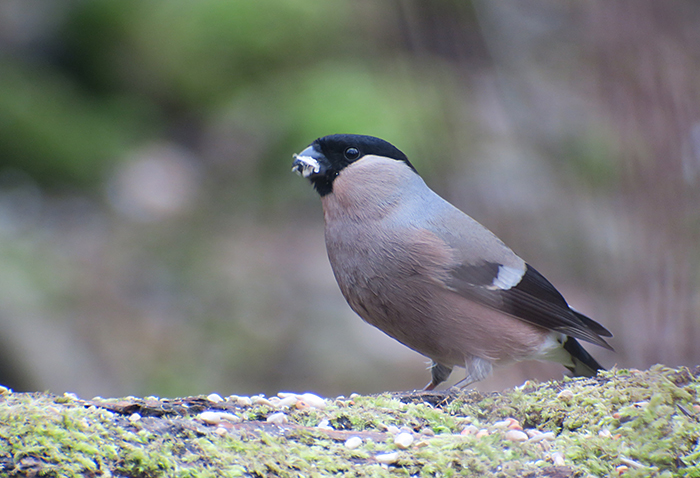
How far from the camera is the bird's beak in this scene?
3.37 meters

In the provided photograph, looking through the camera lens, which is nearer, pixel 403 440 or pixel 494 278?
pixel 403 440

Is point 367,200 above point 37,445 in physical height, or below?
above

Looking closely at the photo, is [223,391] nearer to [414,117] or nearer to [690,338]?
[414,117]

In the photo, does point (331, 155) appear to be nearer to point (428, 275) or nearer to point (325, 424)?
point (428, 275)

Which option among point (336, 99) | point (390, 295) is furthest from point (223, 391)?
point (390, 295)

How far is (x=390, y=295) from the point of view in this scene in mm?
3010

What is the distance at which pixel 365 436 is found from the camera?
205 centimetres

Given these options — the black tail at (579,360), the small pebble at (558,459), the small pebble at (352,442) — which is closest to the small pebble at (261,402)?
the small pebble at (352,442)

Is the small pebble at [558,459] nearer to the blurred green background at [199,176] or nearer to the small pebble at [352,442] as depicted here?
the small pebble at [352,442]

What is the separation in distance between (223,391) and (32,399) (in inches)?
164

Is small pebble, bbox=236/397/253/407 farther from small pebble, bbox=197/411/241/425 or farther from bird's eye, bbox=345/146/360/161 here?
bird's eye, bbox=345/146/360/161

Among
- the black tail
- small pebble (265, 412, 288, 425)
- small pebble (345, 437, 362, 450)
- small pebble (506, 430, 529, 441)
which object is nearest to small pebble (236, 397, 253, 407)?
small pebble (265, 412, 288, 425)

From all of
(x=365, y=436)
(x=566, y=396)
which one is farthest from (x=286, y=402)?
(x=566, y=396)

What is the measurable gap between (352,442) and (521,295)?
5.45ft
